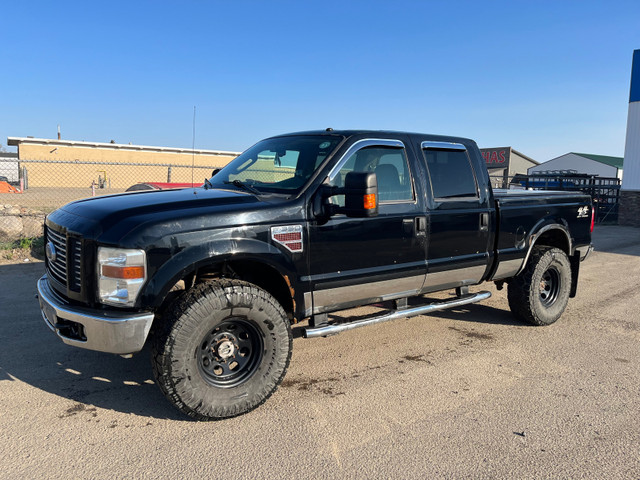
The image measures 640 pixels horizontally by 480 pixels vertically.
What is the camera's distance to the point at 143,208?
3.27 meters

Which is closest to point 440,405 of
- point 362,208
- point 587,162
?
point 362,208

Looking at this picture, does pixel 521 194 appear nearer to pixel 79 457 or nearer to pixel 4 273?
pixel 79 457

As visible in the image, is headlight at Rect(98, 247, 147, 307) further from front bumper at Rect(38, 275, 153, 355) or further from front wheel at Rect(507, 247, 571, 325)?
front wheel at Rect(507, 247, 571, 325)

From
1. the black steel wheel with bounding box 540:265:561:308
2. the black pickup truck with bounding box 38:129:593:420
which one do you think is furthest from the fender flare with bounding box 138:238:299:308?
the black steel wheel with bounding box 540:265:561:308

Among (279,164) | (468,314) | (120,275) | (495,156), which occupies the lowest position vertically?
(468,314)

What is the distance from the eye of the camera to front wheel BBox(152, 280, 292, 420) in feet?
10.3

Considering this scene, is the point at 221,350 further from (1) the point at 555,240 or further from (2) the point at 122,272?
(1) the point at 555,240

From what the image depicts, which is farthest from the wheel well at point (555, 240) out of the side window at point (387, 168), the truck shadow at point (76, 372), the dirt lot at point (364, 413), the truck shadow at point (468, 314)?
the truck shadow at point (76, 372)

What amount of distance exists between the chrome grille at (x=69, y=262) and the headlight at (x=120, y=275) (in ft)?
0.71

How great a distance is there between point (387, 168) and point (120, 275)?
93.7 inches

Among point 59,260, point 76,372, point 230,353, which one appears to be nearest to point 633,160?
point 230,353

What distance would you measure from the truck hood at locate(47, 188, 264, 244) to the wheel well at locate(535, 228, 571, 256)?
3.86 metres

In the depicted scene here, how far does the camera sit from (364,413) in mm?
3447

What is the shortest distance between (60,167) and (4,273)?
3028cm
